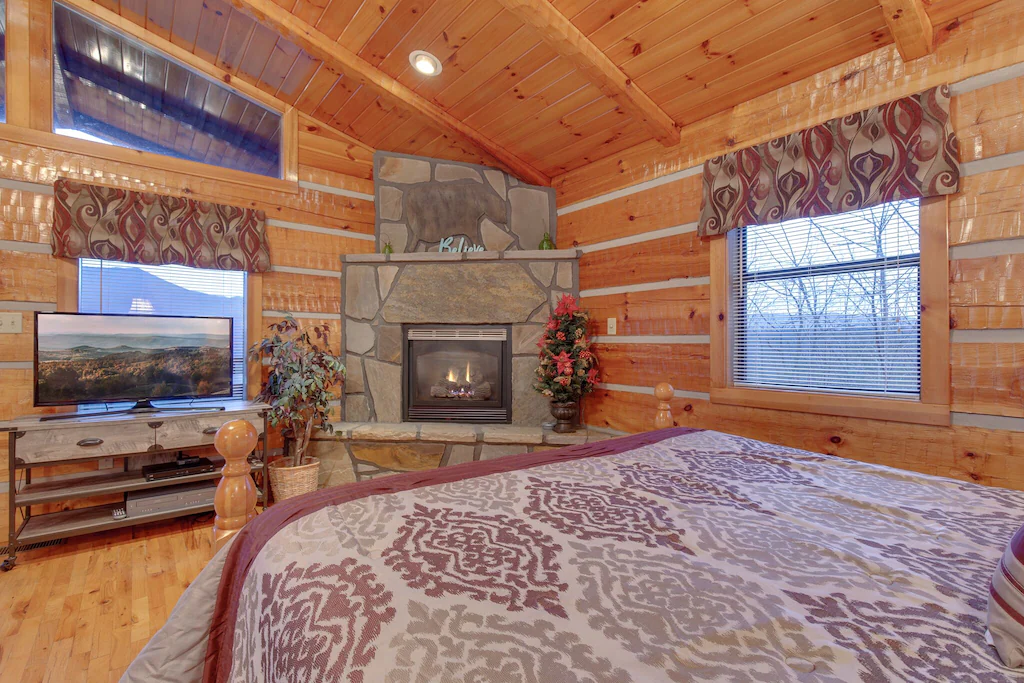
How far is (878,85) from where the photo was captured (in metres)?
2.06

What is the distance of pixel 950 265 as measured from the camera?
1869 millimetres

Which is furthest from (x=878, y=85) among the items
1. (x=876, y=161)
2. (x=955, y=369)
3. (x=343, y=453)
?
(x=343, y=453)

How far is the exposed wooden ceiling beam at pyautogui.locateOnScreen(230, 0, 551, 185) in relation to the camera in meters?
2.57

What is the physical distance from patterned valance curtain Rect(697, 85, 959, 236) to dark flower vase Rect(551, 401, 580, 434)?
1.36 metres

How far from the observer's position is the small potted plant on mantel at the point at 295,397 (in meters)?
2.89

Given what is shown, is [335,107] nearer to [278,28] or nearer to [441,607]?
[278,28]

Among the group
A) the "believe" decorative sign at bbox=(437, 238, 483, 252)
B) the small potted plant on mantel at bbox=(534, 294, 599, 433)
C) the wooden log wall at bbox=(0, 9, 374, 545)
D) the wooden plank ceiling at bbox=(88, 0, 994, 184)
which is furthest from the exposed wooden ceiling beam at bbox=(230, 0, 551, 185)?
the small potted plant on mantel at bbox=(534, 294, 599, 433)

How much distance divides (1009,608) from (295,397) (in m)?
3.04

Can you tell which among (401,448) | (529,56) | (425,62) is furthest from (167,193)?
(529,56)

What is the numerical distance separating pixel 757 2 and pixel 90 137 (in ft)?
11.8

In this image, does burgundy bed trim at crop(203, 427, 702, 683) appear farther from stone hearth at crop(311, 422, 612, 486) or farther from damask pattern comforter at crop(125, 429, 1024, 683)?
stone hearth at crop(311, 422, 612, 486)

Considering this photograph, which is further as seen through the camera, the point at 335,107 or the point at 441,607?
the point at 335,107

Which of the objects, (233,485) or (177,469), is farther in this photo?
(177,469)

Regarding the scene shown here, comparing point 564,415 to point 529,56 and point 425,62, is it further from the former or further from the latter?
point 425,62
